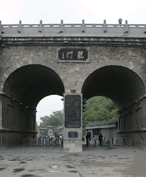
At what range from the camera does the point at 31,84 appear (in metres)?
25.8

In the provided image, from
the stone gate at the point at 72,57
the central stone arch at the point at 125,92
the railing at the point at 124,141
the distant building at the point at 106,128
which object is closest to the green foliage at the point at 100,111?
the distant building at the point at 106,128

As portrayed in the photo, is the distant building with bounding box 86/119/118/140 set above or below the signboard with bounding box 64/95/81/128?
below

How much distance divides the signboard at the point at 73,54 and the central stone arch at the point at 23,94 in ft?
5.10

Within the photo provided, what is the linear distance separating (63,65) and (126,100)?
936 centimetres

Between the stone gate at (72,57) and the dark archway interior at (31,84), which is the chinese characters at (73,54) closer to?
the stone gate at (72,57)

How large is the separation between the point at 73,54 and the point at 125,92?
792 centimetres

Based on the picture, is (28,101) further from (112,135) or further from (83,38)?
(112,135)

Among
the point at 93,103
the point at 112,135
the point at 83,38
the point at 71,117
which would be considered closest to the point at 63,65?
the point at 83,38

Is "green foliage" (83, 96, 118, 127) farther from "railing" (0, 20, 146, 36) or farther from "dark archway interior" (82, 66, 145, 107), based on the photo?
"railing" (0, 20, 146, 36)

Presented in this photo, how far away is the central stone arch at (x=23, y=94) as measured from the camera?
21.3 meters

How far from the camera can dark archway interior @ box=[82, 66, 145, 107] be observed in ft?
70.1

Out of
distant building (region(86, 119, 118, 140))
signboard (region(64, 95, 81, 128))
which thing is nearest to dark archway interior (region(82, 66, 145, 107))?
signboard (region(64, 95, 81, 128))

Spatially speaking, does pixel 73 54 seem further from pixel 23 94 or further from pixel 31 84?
pixel 23 94

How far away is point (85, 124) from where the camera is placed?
47.5 m
